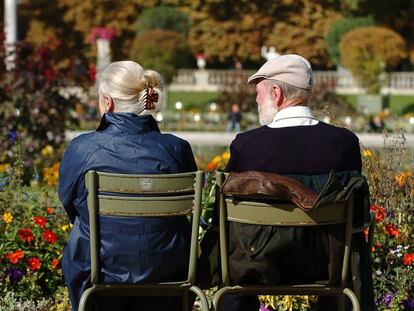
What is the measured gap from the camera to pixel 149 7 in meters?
34.4

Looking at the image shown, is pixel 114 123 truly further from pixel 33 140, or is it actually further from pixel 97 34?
pixel 97 34

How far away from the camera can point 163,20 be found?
109 feet

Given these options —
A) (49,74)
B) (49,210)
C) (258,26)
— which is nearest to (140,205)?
(49,210)

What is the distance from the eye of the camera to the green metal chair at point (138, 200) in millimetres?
3592

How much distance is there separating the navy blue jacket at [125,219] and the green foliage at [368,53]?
1023 inches

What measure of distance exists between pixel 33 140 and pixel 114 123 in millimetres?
6234

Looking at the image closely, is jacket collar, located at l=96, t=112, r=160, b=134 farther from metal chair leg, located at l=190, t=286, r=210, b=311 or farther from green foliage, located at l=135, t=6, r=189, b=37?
green foliage, located at l=135, t=6, r=189, b=37

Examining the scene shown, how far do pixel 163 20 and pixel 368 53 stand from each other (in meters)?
7.07

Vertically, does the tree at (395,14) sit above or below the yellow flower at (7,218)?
above

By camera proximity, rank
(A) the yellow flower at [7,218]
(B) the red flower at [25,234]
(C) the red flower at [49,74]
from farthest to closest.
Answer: (C) the red flower at [49,74] < (A) the yellow flower at [7,218] < (B) the red flower at [25,234]

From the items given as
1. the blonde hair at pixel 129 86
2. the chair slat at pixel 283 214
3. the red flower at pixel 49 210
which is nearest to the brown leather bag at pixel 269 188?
the chair slat at pixel 283 214

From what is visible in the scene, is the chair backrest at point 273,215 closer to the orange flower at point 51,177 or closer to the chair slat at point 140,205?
the chair slat at point 140,205

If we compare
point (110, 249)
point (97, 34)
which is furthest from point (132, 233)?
point (97, 34)

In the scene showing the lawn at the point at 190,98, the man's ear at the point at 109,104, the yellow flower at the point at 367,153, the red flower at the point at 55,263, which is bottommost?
the lawn at the point at 190,98
